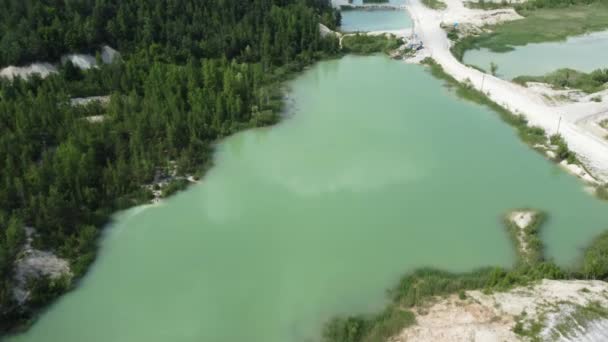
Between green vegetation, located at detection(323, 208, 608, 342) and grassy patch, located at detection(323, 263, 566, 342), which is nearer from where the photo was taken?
green vegetation, located at detection(323, 208, 608, 342)

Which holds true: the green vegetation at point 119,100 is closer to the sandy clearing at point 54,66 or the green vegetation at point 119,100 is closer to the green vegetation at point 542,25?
the sandy clearing at point 54,66

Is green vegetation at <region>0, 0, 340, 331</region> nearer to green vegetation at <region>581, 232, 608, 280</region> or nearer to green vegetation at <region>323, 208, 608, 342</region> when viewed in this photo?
green vegetation at <region>323, 208, 608, 342</region>

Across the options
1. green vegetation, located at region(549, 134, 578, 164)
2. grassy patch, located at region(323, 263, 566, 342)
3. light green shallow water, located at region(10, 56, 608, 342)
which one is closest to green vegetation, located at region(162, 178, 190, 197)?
light green shallow water, located at region(10, 56, 608, 342)

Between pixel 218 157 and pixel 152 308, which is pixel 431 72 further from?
pixel 152 308

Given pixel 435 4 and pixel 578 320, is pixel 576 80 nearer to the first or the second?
pixel 435 4

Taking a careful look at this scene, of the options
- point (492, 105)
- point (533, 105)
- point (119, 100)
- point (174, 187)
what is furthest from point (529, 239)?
point (119, 100)
